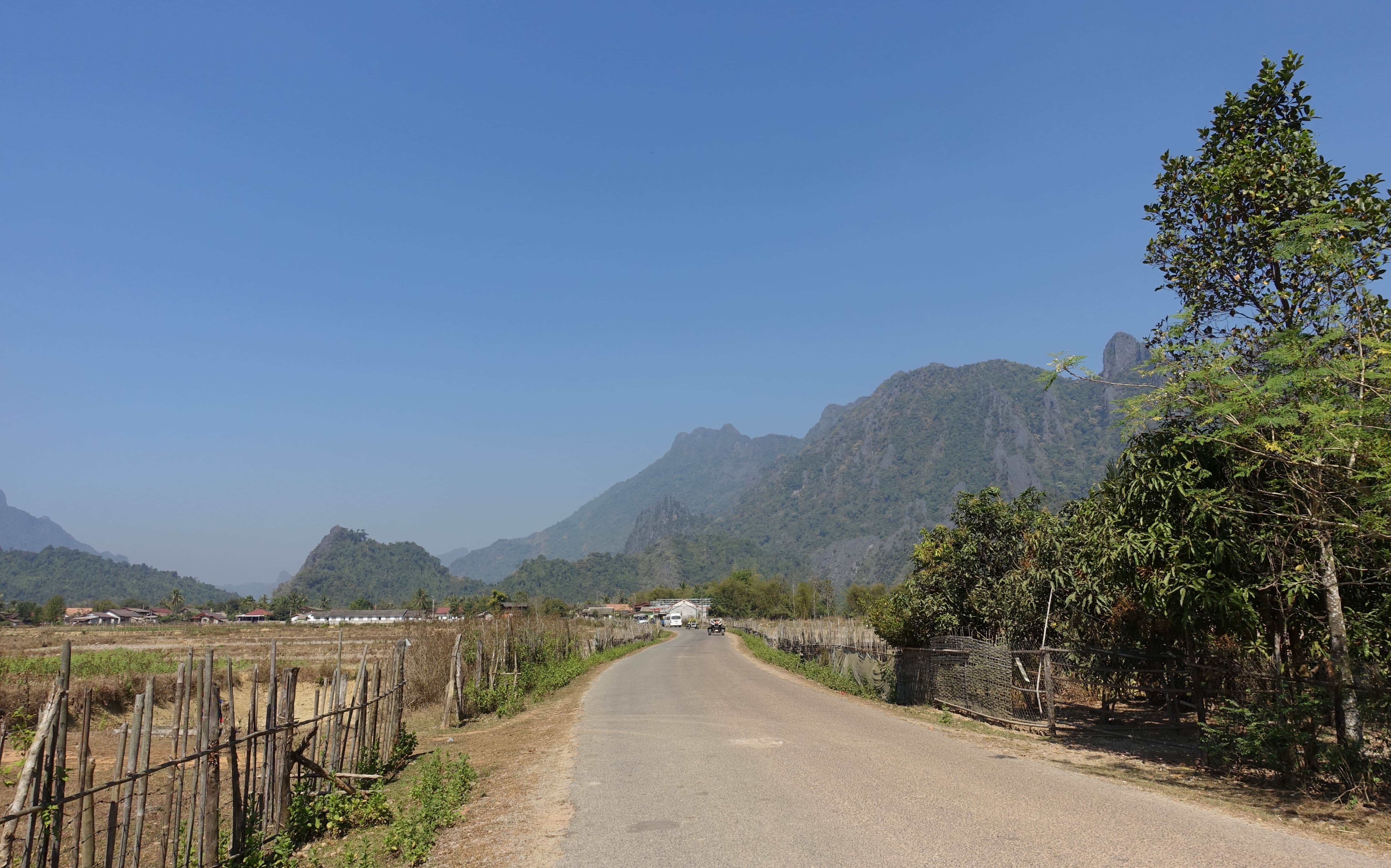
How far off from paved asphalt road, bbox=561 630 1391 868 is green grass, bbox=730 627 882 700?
8.07 metres

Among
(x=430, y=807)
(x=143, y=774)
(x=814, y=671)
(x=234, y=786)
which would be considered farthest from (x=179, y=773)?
(x=814, y=671)

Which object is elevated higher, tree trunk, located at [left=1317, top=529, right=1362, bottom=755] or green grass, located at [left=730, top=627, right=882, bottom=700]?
tree trunk, located at [left=1317, top=529, right=1362, bottom=755]

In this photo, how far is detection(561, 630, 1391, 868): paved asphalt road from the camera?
23.9 ft

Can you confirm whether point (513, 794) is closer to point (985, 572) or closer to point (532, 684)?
point (985, 572)

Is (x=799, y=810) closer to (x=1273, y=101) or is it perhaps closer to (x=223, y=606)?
(x=1273, y=101)

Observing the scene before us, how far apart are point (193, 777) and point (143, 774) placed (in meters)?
2.88

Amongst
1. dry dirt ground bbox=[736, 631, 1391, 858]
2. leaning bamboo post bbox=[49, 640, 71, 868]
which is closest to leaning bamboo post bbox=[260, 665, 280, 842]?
leaning bamboo post bbox=[49, 640, 71, 868]

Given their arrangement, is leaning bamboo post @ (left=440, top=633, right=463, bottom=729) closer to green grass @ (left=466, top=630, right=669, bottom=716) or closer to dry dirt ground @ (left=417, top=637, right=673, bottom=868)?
dry dirt ground @ (left=417, top=637, right=673, bottom=868)

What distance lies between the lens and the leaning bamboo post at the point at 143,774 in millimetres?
Result: 6590

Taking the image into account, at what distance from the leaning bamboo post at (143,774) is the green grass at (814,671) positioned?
18977 mm

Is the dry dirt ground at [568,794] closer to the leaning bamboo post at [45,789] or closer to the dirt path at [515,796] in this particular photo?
the dirt path at [515,796]

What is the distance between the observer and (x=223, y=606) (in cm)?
18112

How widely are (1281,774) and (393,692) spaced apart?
12884 mm

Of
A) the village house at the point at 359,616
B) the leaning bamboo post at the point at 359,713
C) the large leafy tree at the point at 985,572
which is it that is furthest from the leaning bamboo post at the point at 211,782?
the village house at the point at 359,616
